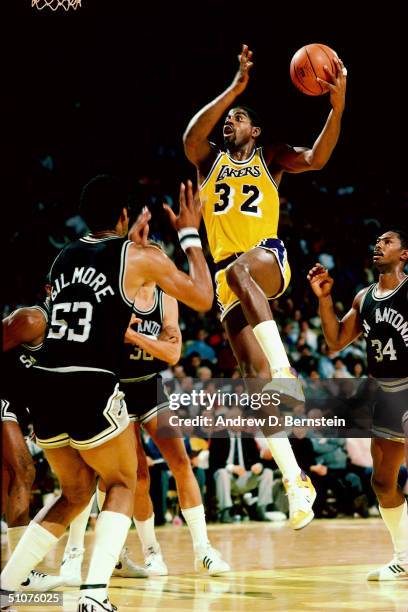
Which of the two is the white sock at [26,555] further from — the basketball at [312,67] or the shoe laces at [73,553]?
the basketball at [312,67]

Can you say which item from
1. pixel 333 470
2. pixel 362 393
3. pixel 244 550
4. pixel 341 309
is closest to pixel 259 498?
pixel 333 470

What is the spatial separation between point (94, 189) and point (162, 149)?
30.9ft

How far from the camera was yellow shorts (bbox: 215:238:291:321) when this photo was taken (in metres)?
5.53

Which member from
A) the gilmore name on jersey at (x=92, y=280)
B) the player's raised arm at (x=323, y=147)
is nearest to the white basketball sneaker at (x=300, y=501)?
the gilmore name on jersey at (x=92, y=280)

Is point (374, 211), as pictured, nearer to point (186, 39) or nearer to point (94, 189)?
point (186, 39)

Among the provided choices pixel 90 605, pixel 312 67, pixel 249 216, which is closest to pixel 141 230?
pixel 249 216

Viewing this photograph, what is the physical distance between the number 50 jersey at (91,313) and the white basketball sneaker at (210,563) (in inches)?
88.5

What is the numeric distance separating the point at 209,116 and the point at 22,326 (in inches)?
74.5

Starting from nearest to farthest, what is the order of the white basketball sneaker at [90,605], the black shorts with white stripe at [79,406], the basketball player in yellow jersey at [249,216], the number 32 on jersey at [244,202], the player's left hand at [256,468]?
1. the white basketball sneaker at [90,605]
2. the black shorts with white stripe at [79,406]
3. the basketball player in yellow jersey at [249,216]
4. the number 32 on jersey at [244,202]
5. the player's left hand at [256,468]

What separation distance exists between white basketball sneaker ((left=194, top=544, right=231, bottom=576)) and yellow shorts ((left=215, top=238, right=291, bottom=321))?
1.67 meters

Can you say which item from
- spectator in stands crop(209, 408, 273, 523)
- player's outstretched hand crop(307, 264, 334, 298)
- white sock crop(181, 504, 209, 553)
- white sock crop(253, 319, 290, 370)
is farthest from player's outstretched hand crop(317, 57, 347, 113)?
spectator in stands crop(209, 408, 273, 523)

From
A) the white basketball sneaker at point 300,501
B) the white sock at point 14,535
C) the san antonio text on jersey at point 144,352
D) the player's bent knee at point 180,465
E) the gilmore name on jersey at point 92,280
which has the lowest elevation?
the white sock at point 14,535

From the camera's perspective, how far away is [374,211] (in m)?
13.7

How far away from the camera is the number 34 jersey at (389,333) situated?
5.85 m
